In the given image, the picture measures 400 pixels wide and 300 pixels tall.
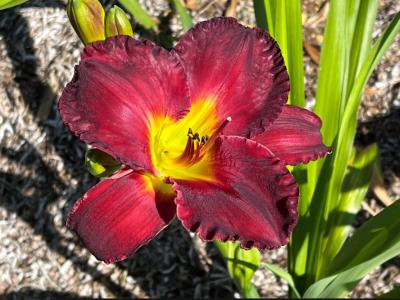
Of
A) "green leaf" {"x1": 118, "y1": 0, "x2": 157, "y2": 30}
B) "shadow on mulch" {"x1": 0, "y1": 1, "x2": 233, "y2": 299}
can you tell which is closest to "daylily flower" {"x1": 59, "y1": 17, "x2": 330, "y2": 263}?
"green leaf" {"x1": 118, "y1": 0, "x2": 157, "y2": 30}

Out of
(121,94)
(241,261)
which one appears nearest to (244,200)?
(121,94)

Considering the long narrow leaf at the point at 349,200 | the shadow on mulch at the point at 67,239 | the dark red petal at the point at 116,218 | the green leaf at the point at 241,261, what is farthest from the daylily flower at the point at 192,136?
the shadow on mulch at the point at 67,239

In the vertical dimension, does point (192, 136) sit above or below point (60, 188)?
above

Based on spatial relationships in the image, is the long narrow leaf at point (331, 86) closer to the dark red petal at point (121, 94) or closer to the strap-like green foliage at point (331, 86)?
the strap-like green foliage at point (331, 86)

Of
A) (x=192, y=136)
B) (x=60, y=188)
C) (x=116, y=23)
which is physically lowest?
(x=60, y=188)

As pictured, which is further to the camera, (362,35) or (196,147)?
(362,35)

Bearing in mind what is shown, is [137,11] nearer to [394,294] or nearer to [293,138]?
[293,138]

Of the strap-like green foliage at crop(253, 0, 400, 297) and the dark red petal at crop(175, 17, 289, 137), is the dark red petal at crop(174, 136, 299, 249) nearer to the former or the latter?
the dark red petal at crop(175, 17, 289, 137)

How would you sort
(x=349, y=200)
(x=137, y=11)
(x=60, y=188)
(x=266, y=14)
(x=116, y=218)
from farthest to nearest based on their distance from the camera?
(x=60, y=188)
(x=137, y=11)
(x=349, y=200)
(x=266, y=14)
(x=116, y=218)
